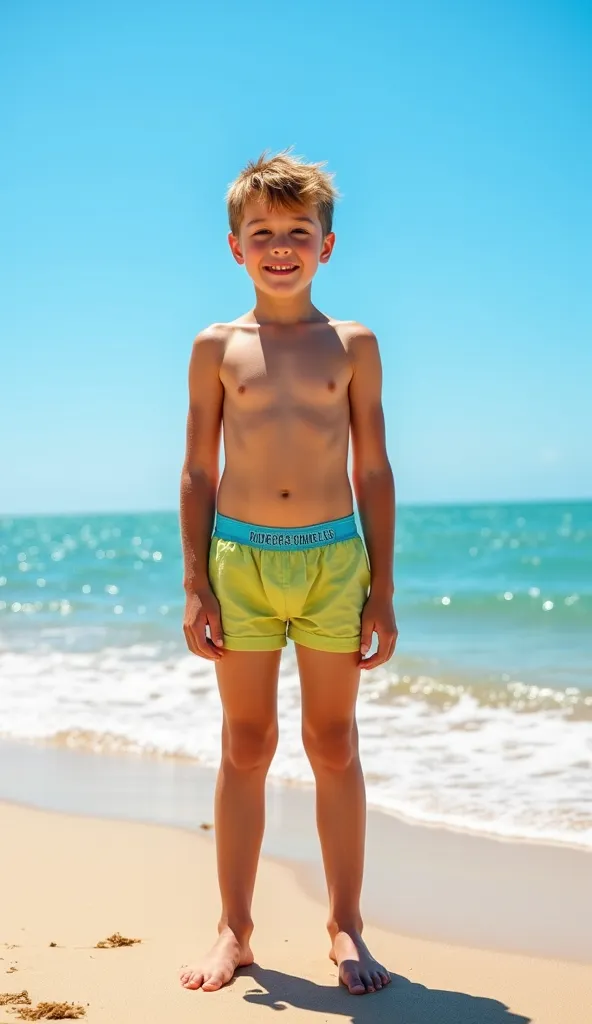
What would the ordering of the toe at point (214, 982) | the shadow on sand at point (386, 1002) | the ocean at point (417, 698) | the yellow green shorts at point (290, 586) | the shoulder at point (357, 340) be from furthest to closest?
the ocean at point (417, 698) → the shoulder at point (357, 340) → the yellow green shorts at point (290, 586) → the toe at point (214, 982) → the shadow on sand at point (386, 1002)

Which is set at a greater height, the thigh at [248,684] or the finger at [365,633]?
the finger at [365,633]

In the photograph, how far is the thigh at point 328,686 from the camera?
2.65 m

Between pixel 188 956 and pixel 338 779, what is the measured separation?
0.70 meters

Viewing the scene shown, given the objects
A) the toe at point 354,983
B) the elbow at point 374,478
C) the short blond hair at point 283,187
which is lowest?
the toe at point 354,983

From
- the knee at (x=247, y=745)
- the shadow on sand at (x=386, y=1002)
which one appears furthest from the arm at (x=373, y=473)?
the shadow on sand at (x=386, y=1002)

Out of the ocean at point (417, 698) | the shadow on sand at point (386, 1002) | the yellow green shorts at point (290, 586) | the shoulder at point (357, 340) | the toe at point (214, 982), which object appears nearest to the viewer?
the shadow on sand at point (386, 1002)

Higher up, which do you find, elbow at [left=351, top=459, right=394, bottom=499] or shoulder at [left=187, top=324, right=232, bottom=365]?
shoulder at [left=187, top=324, right=232, bottom=365]

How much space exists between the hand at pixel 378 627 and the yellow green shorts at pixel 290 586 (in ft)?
0.07

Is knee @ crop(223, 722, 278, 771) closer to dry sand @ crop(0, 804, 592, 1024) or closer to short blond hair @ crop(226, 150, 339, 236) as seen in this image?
dry sand @ crop(0, 804, 592, 1024)

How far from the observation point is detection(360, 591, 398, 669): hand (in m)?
2.66

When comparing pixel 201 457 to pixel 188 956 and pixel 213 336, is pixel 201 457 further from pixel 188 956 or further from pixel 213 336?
pixel 188 956

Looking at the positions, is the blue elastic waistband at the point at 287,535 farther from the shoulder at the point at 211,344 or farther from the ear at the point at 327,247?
the ear at the point at 327,247

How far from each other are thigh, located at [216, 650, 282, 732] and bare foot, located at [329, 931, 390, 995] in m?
0.58

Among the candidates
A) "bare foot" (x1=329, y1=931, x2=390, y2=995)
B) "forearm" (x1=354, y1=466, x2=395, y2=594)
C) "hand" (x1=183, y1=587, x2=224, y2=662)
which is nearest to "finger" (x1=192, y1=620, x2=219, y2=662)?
"hand" (x1=183, y1=587, x2=224, y2=662)
